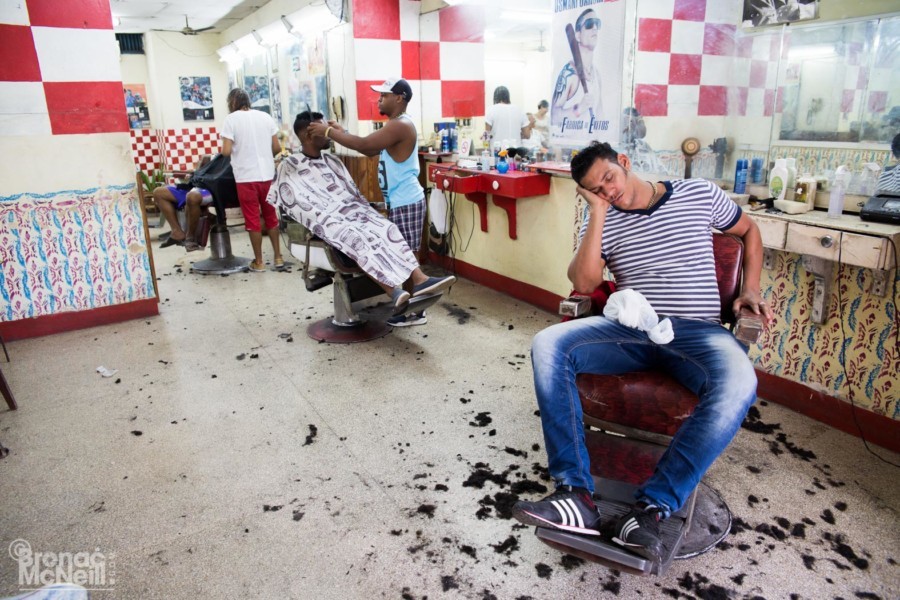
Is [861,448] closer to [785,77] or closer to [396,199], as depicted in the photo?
[785,77]

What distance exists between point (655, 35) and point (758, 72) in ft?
2.03

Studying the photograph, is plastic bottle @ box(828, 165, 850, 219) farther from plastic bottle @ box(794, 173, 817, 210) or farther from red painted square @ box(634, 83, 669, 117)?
red painted square @ box(634, 83, 669, 117)

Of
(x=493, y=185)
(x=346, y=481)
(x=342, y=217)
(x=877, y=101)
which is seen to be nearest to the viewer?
(x=346, y=481)

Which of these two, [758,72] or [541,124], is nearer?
[758,72]

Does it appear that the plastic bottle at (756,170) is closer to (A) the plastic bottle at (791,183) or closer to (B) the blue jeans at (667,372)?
(A) the plastic bottle at (791,183)

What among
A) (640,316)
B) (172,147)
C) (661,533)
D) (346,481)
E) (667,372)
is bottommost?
(346,481)

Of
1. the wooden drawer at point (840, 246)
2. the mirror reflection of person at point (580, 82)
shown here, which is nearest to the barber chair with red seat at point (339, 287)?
the mirror reflection of person at point (580, 82)

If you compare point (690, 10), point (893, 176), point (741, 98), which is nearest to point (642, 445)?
point (893, 176)

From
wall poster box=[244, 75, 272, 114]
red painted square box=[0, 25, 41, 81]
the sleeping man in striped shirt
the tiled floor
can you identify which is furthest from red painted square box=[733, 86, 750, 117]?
wall poster box=[244, 75, 272, 114]

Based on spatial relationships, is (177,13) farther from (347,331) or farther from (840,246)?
(840,246)

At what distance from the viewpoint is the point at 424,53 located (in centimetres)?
479

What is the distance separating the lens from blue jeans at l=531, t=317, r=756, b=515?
5.33 ft

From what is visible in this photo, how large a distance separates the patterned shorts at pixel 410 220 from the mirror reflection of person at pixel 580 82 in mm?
1029

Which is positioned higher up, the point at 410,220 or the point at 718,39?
the point at 718,39
